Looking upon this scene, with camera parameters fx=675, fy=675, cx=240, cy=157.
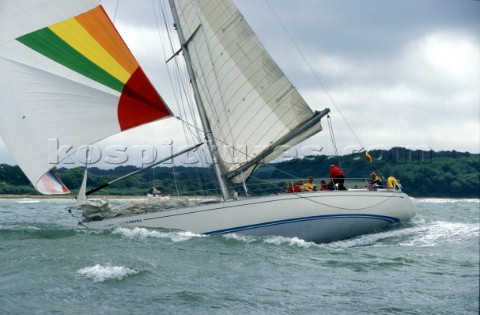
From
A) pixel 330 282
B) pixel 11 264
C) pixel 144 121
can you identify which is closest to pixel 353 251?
pixel 330 282

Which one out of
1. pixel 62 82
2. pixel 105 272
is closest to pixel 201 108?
pixel 62 82

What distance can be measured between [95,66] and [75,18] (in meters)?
1.29

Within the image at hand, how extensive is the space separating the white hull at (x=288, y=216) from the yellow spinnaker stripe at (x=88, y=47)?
350 centimetres

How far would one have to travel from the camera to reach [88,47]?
15.9m

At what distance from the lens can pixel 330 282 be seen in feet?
35.9

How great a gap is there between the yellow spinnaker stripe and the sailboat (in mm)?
24

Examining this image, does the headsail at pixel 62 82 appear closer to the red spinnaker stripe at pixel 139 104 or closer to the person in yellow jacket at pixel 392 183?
the red spinnaker stripe at pixel 139 104

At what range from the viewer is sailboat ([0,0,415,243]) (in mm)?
15711

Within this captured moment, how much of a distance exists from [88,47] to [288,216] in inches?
242

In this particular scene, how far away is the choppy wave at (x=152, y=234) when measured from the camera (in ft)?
50.6

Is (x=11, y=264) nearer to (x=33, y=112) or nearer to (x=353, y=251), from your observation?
(x=33, y=112)

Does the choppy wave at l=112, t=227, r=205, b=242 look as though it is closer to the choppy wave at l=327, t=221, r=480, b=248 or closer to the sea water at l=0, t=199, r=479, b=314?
the sea water at l=0, t=199, r=479, b=314

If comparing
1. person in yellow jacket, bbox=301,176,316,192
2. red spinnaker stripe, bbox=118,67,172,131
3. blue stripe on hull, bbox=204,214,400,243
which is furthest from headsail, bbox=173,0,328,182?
blue stripe on hull, bbox=204,214,400,243

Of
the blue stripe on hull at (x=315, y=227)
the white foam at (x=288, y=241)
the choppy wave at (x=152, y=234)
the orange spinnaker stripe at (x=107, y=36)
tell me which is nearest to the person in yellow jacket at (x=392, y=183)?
the blue stripe on hull at (x=315, y=227)
